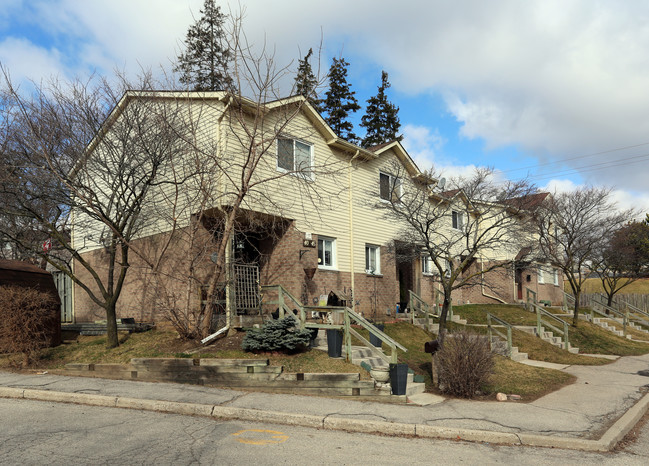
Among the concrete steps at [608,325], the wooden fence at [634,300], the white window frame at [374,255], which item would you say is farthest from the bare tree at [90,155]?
the wooden fence at [634,300]

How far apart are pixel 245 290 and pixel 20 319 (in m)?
5.12

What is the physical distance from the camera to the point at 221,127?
1313 centimetres

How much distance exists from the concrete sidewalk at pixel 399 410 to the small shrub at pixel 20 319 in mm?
797

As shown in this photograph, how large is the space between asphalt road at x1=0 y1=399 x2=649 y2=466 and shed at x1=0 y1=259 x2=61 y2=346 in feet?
20.6

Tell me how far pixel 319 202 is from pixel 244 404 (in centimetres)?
900

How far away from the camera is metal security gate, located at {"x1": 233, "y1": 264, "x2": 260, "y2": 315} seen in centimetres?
1278

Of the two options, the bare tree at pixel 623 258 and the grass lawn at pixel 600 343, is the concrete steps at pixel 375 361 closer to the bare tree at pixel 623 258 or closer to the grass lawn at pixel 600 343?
the grass lawn at pixel 600 343

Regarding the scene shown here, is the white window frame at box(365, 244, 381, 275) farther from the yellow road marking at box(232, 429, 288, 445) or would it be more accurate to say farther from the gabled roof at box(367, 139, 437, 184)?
the yellow road marking at box(232, 429, 288, 445)

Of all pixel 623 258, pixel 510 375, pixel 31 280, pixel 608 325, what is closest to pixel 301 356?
pixel 510 375

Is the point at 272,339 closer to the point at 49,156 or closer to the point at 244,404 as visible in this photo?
the point at 244,404

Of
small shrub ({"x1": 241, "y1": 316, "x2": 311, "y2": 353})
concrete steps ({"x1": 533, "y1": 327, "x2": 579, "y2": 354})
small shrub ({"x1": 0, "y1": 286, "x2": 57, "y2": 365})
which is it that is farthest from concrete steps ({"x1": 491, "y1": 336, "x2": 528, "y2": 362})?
small shrub ({"x1": 0, "y1": 286, "x2": 57, "y2": 365})

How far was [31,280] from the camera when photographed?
516 inches

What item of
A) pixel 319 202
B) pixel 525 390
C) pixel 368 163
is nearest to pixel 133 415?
pixel 525 390

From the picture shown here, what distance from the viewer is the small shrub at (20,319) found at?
10156 mm
